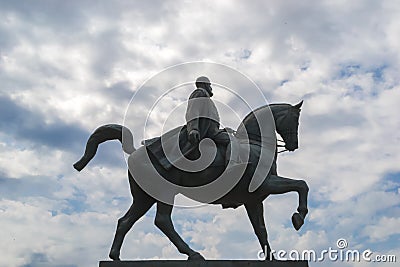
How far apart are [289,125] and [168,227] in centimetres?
267

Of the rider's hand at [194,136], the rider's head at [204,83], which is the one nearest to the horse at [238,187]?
the rider's hand at [194,136]

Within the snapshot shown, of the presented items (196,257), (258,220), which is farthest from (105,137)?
(258,220)

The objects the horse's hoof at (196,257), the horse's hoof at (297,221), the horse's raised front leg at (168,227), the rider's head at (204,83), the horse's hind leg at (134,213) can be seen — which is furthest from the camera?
the rider's head at (204,83)

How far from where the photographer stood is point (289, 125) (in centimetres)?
1060

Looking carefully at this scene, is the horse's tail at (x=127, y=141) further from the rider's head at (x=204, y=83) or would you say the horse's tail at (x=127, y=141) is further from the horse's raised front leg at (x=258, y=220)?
the horse's raised front leg at (x=258, y=220)

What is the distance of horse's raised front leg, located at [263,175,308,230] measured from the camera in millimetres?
9562

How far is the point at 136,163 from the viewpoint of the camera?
1025cm

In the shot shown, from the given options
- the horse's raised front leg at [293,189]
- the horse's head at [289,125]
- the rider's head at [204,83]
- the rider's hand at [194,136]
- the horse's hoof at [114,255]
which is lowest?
the horse's hoof at [114,255]

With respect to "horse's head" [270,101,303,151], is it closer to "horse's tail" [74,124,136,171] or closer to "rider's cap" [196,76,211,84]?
"rider's cap" [196,76,211,84]

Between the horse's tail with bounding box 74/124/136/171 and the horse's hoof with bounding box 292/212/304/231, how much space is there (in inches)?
115

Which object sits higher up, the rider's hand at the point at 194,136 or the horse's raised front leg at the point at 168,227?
the rider's hand at the point at 194,136

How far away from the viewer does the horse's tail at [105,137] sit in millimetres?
10539

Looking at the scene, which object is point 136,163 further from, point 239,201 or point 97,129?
point 239,201

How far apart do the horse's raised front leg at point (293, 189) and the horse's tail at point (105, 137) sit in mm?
2375
